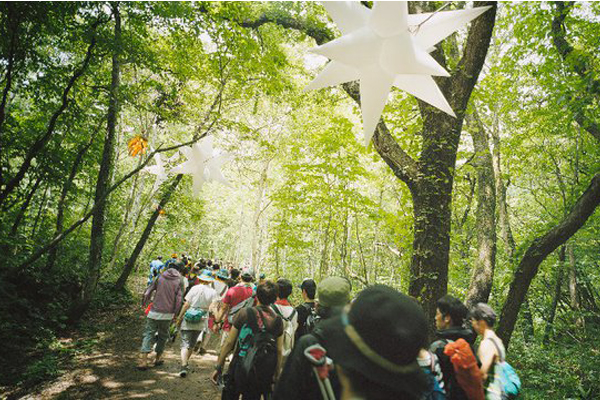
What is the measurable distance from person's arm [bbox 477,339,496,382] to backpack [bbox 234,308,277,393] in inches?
80.4

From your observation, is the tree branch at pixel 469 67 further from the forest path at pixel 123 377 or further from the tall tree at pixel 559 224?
the forest path at pixel 123 377

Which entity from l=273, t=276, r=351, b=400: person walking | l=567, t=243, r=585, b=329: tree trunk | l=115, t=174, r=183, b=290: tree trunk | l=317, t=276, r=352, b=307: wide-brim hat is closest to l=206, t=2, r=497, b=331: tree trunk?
l=317, t=276, r=352, b=307: wide-brim hat

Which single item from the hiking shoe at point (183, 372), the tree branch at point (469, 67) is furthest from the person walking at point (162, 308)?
the tree branch at point (469, 67)

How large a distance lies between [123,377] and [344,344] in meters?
6.66

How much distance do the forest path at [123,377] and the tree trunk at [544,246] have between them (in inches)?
240

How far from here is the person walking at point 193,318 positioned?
20.3 ft

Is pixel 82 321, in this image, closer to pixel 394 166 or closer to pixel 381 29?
pixel 394 166

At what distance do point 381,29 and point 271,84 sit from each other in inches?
227

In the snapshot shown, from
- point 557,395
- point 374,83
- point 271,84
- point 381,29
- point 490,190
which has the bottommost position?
point 557,395

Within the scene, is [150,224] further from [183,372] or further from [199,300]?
[183,372]

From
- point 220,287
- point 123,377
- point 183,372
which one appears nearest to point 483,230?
point 220,287

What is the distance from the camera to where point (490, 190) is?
8570 millimetres

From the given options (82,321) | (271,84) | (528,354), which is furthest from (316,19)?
(528,354)

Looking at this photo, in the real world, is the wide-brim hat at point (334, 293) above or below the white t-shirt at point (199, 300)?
above
